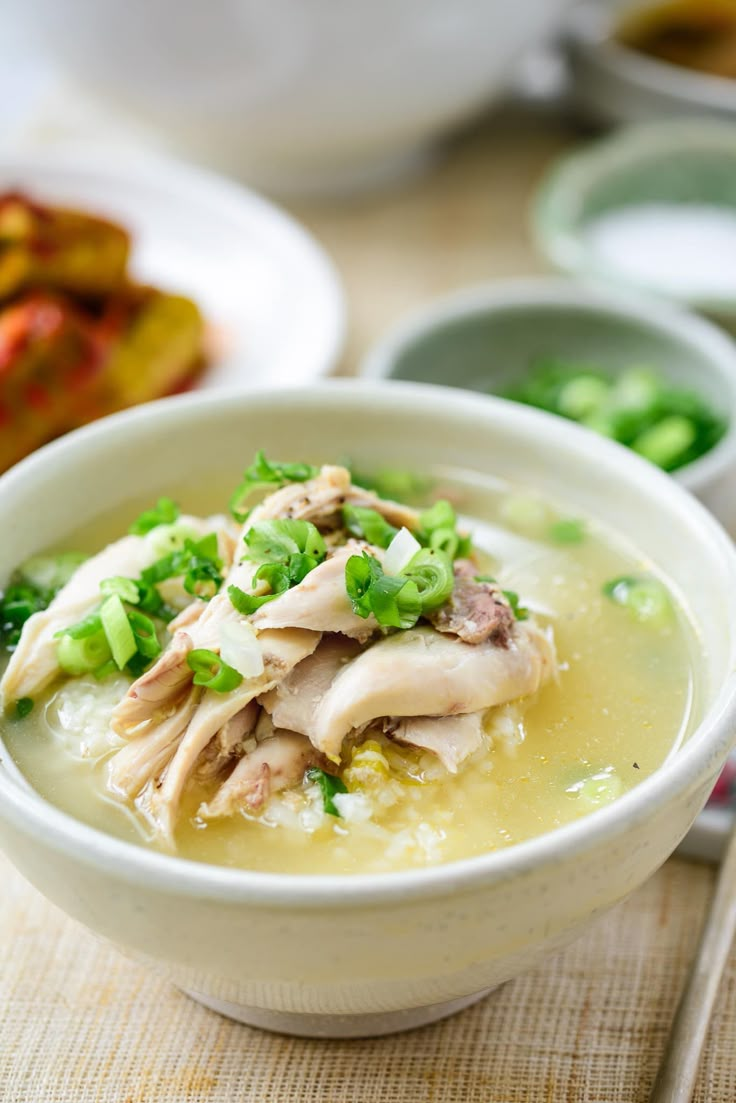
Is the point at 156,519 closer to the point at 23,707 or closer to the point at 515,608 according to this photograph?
the point at 23,707

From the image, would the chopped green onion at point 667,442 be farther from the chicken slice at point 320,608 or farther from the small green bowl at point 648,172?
the chicken slice at point 320,608

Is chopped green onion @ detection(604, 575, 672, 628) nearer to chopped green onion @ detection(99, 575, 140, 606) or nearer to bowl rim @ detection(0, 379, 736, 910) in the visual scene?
bowl rim @ detection(0, 379, 736, 910)

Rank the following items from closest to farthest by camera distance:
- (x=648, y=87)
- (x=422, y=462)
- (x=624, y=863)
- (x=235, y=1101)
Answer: (x=624, y=863) → (x=235, y=1101) → (x=422, y=462) → (x=648, y=87)

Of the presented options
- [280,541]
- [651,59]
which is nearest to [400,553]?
[280,541]

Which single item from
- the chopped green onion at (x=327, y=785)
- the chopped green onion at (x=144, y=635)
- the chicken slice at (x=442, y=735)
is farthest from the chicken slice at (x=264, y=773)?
the chopped green onion at (x=144, y=635)

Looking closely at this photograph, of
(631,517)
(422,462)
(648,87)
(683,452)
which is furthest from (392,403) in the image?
(648,87)

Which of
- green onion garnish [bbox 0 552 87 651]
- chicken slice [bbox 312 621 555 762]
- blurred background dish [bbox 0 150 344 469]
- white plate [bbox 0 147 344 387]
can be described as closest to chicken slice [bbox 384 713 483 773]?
chicken slice [bbox 312 621 555 762]

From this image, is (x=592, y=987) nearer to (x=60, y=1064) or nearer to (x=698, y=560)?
(x=698, y=560)
